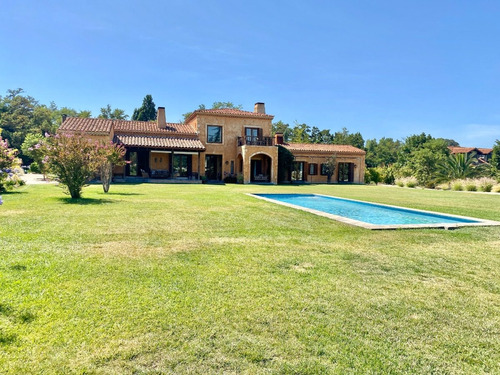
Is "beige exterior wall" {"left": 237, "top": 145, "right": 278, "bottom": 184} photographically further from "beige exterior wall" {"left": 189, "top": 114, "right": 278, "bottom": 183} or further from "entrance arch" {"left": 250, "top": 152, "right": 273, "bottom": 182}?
"entrance arch" {"left": 250, "top": 152, "right": 273, "bottom": 182}

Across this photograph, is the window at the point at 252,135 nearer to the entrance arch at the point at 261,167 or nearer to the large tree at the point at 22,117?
the entrance arch at the point at 261,167

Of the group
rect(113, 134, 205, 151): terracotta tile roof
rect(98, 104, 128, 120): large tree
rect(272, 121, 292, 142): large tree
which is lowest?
rect(113, 134, 205, 151): terracotta tile roof

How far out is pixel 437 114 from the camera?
44438 millimetres

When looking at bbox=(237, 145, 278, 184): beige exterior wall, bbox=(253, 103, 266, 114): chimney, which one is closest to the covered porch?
bbox=(237, 145, 278, 184): beige exterior wall

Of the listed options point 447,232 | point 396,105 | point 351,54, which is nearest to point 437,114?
point 396,105

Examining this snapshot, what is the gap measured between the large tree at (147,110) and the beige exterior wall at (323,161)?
3007cm

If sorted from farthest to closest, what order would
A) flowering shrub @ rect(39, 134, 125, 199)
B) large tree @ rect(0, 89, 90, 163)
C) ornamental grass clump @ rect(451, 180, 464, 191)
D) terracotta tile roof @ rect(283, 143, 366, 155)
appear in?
large tree @ rect(0, 89, 90, 163) < terracotta tile roof @ rect(283, 143, 366, 155) < ornamental grass clump @ rect(451, 180, 464, 191) < flowering shrub @ rect(39, 134, 125, 199)

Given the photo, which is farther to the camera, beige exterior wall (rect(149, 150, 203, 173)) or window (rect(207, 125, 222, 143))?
window (rect(207, 125, 222, 143))

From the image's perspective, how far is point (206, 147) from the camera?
105ft

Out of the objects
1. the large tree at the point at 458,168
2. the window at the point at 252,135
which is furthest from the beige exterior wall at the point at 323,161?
the large tree at the point at 458,168

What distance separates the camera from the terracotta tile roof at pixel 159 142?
28.0 meters

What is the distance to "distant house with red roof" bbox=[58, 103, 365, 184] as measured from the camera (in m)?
28.9

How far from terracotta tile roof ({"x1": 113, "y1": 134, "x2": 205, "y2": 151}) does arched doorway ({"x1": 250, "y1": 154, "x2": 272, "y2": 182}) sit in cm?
619

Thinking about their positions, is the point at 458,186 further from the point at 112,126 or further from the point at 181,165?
the point at 112,126
